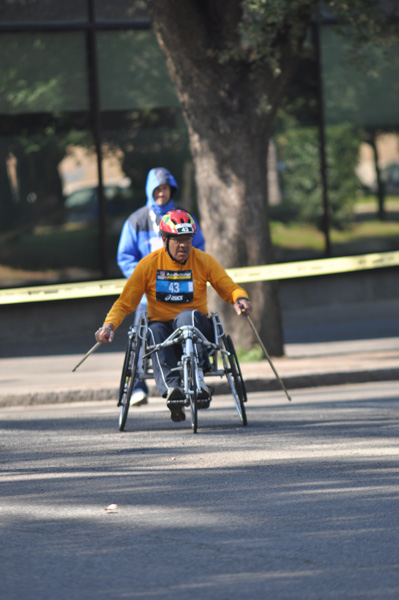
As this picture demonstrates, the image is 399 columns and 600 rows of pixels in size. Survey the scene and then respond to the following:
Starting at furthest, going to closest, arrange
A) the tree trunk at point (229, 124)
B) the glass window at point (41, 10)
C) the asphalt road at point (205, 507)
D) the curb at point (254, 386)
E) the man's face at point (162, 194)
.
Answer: the glass window at point (41, 10)
the tree trunk at point (229, 124)
the curb at point (254, 386)
the man's face at point (162, 194)
the asphalt road at point (205, 507)

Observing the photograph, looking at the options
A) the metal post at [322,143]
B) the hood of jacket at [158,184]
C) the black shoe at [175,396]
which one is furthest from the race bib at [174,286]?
the metal post at [322,143]

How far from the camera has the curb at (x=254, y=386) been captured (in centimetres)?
1112

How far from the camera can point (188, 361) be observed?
27.8ft

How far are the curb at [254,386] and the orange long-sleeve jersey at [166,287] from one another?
242 centimetres

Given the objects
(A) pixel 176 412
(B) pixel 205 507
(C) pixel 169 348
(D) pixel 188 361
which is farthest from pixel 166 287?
(B) pixel 205 507

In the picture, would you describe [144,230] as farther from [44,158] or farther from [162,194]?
[44,158]

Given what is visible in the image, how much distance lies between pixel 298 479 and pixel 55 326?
10.0 metres

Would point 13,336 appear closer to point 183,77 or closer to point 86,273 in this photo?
point 86,273

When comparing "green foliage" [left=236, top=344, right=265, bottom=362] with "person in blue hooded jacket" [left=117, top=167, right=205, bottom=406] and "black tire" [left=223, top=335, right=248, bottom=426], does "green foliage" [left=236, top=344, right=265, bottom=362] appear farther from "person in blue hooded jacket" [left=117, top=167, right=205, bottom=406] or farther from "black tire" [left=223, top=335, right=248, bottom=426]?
"black tire" [left=223, top=335, right=248, bottom=426]

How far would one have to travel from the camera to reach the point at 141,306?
10180mm

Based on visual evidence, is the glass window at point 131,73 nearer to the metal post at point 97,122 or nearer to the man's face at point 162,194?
the metal post at point 97,122

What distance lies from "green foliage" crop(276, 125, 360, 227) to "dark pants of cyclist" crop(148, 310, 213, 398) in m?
9.08

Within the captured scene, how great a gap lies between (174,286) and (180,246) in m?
0.32

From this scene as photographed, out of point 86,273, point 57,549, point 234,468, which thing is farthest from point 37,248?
point 57,549
